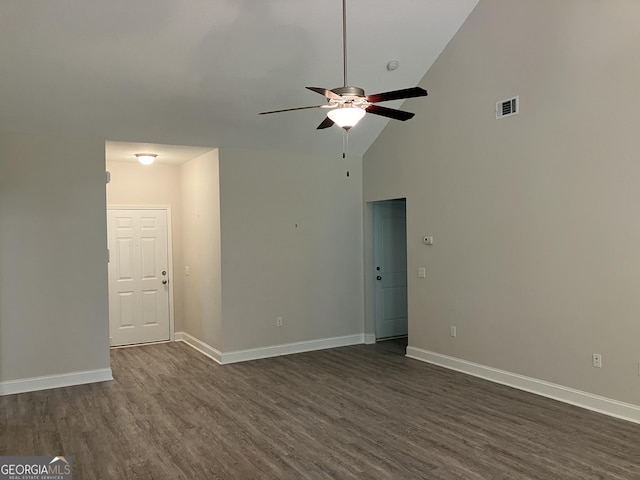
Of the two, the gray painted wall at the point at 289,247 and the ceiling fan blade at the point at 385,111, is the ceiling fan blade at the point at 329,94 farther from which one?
the gray painted wall at the point at 289,247

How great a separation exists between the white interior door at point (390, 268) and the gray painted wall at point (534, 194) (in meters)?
0.99

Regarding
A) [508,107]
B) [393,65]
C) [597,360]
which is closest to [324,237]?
[393,65]

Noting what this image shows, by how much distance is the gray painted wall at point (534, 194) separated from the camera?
13.9ft

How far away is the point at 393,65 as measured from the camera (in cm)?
564

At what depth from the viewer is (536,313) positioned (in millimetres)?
4934

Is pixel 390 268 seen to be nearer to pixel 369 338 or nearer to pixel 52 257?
pixel 369 338

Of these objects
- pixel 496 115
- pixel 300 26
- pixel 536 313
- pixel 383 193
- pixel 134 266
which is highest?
pixel 300 26

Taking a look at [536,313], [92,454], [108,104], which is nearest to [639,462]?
[536,313]

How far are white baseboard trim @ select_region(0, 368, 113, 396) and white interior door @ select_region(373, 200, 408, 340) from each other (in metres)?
3.70

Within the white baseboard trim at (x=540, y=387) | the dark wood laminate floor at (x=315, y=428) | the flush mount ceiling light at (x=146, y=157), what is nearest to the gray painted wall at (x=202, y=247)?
the flush mount ceiling light at (x=146, y=157)

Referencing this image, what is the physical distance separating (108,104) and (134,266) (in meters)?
2.92

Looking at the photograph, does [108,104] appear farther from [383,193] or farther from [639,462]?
[639,462]

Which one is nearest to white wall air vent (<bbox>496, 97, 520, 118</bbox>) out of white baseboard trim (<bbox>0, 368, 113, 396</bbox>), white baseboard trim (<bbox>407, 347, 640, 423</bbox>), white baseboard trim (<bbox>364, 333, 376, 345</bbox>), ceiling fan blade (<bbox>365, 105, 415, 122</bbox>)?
ceiling fan blade (<bbox>365, 105, 415, 122</bbox>)

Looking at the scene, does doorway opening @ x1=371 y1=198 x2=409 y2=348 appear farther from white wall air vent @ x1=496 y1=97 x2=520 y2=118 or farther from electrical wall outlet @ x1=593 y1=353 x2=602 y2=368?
electrical wall outlet @ x1=593 y1=353 x2=602 y2=368
